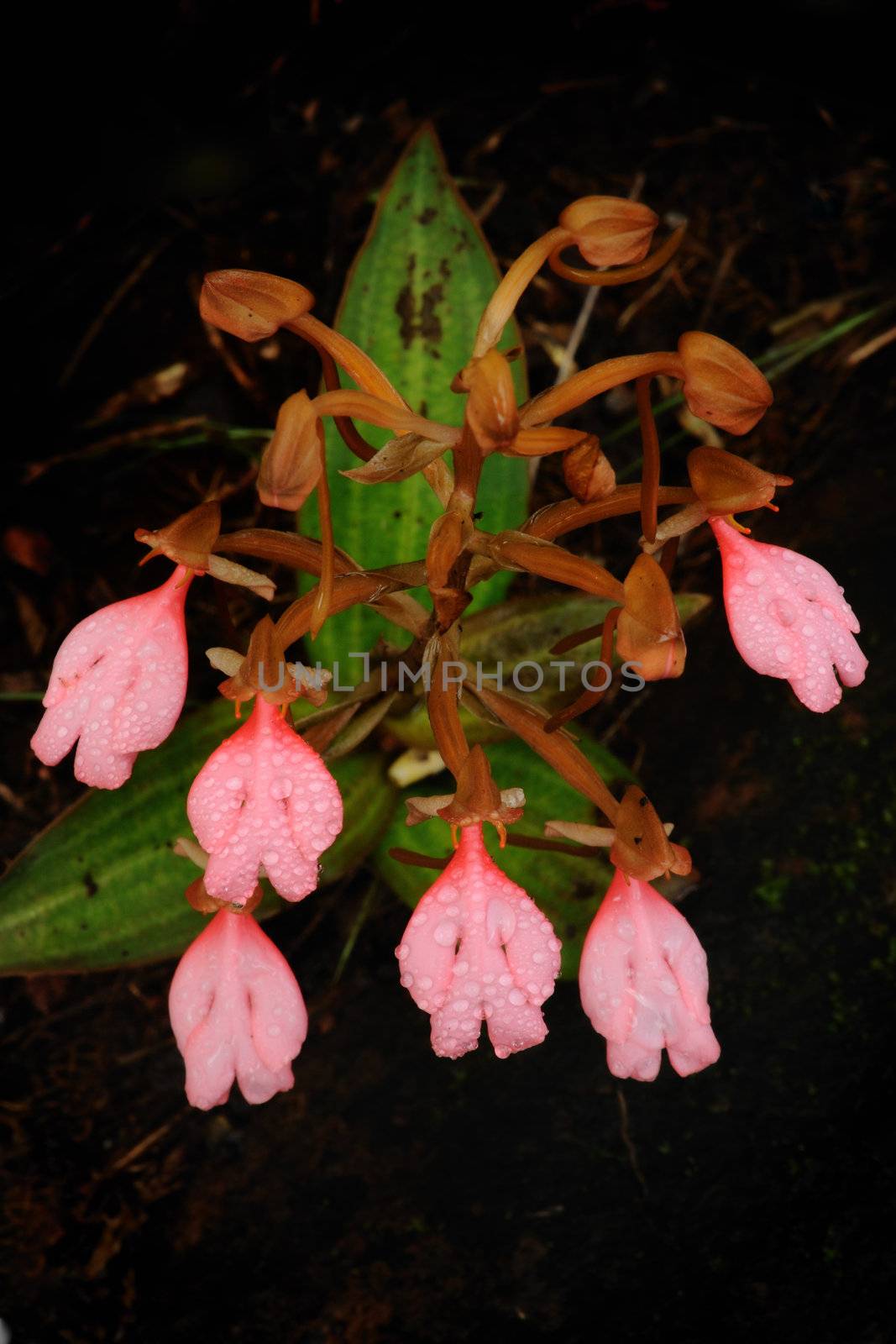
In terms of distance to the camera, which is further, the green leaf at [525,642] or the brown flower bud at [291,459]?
the green leaf at [525,642]

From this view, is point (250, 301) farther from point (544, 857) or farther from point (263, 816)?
point (544, 857)

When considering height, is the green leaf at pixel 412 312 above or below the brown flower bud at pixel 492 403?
below

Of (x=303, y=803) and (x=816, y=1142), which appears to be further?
(x=816, y=1142)

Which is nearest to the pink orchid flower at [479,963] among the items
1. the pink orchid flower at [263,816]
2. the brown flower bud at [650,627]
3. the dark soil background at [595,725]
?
the pink orchid flower at [263,816]

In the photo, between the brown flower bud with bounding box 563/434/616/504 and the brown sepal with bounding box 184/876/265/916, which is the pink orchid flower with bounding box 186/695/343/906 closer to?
the brown sepal with bounding box 184/876/265/916

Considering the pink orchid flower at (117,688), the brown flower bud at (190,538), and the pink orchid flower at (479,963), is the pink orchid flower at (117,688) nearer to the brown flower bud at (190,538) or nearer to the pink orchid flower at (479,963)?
the brown flower bud at (190,538)

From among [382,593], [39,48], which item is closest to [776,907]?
[382,593]

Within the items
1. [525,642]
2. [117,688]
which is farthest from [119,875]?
[525,642]

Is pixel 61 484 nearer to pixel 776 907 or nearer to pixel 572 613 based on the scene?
pixel 572 613
